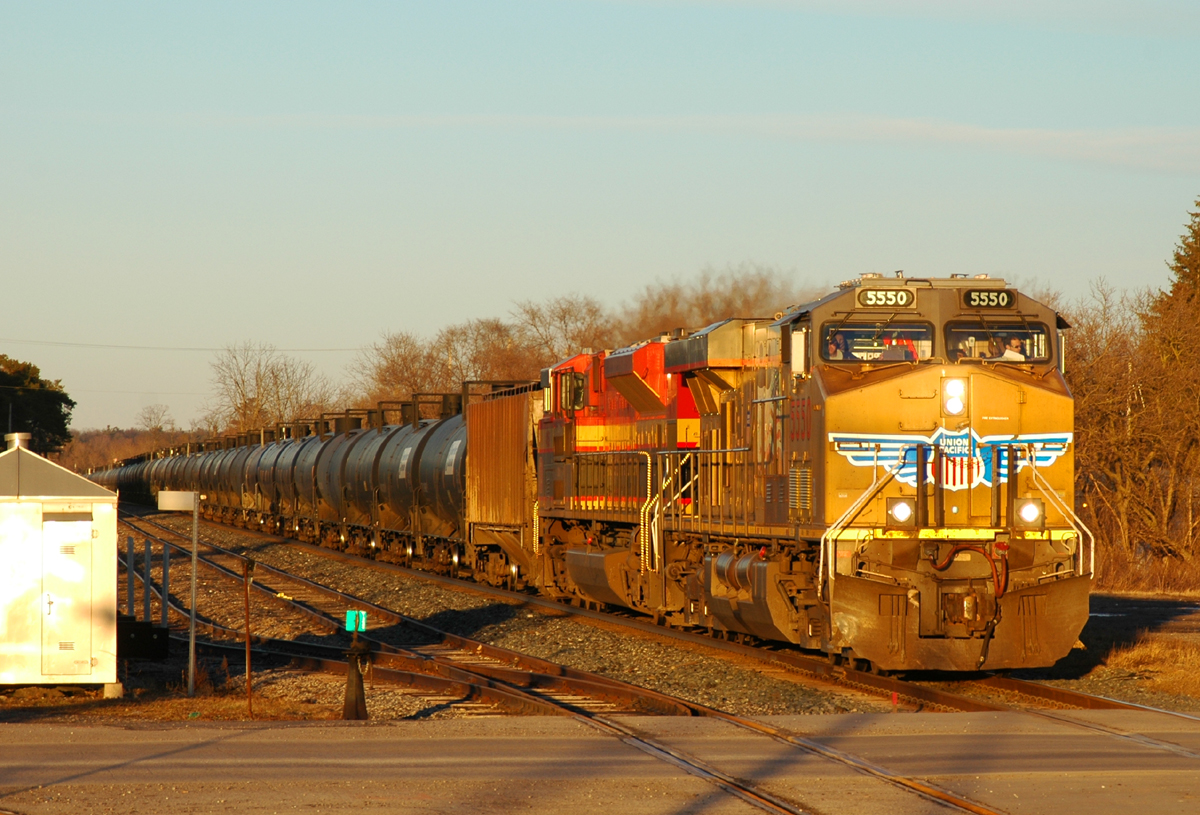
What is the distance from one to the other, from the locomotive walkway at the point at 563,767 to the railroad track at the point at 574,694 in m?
0.13

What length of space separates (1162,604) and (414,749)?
17.9 meters

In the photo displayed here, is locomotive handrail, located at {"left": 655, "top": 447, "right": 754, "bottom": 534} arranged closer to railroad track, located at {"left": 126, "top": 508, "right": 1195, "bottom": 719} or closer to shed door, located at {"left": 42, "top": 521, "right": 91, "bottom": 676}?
railroad track, located at {"left": 126, "top": 508, "right": 1195, "bottom": 719}

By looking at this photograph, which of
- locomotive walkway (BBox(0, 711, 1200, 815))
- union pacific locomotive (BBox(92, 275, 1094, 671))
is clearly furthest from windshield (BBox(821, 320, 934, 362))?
locomotive walkway (BBox(0, 711, 1200, 815))

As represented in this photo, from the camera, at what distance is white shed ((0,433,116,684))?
12.4 metres

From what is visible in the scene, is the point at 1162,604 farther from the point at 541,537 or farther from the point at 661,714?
the point at 661,714

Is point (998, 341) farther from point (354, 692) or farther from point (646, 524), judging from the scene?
point (354, 692)

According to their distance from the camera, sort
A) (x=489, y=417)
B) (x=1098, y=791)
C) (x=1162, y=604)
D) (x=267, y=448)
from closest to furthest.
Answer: (x=1098, y=791)
(x=1162, y=604)
(x=489, y=417)
(x=267, y=448)

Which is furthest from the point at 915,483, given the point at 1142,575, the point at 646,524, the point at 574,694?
the point at 1142,575

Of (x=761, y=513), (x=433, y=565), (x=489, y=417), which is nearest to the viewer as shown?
(x=761, y=513)

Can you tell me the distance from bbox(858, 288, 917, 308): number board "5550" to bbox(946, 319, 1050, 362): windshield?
469 millimetres

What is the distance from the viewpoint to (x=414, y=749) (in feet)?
29.6

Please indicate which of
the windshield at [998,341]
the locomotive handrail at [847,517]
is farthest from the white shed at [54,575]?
the windshield at [998,341]

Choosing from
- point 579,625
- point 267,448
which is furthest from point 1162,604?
point 267,448

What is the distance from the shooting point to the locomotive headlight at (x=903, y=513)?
42.1ft
